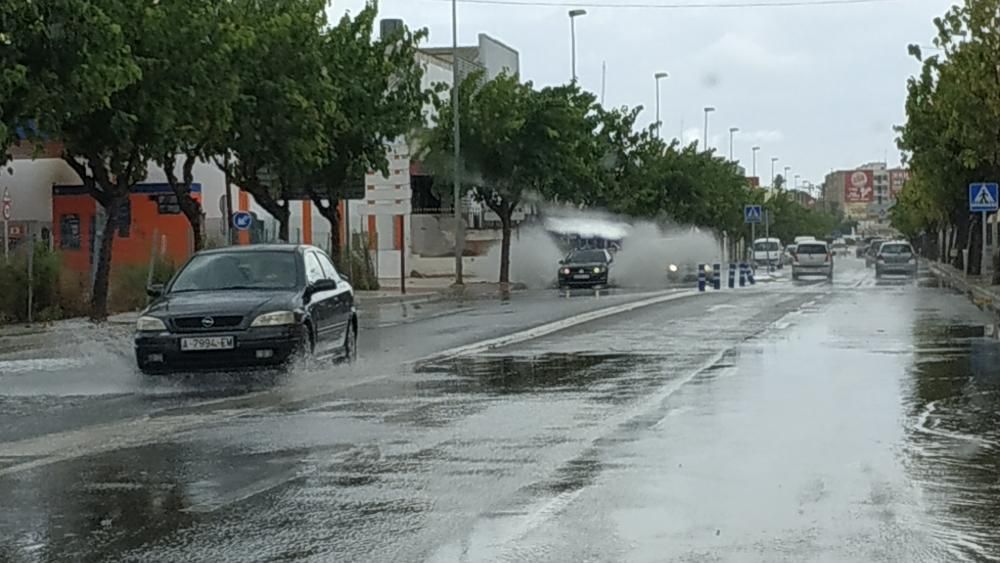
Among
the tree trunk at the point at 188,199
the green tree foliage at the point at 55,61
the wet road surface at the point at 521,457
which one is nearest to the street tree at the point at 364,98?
the tree trunk at the point at 188,199

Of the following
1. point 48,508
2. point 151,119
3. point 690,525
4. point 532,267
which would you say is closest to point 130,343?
point 151,119

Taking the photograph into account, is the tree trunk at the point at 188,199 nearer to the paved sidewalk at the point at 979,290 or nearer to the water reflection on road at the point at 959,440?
the paved sidewalk at the point at 979,290

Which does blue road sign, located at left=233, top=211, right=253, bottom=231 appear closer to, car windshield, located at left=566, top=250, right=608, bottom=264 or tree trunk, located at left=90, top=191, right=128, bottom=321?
tree trunk, located at left=90, top=191, right=128, bottom=321

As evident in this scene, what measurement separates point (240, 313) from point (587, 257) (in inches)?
1454

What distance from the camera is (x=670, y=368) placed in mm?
16953

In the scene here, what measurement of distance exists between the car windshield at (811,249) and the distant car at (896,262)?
8.48 feet

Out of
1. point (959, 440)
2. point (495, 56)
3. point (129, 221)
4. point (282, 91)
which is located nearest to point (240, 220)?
point (282, 91)

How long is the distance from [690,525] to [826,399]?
20.6 feet

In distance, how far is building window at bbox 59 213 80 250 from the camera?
159 feet

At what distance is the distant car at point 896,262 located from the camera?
5997 centimetres

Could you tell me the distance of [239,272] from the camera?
54.5 ft

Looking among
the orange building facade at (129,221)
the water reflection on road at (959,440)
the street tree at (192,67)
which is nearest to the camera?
the water reflection on road at (959,440)

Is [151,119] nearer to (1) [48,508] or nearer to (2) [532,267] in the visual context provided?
(1) [48,508]

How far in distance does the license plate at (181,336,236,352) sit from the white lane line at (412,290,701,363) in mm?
3933
